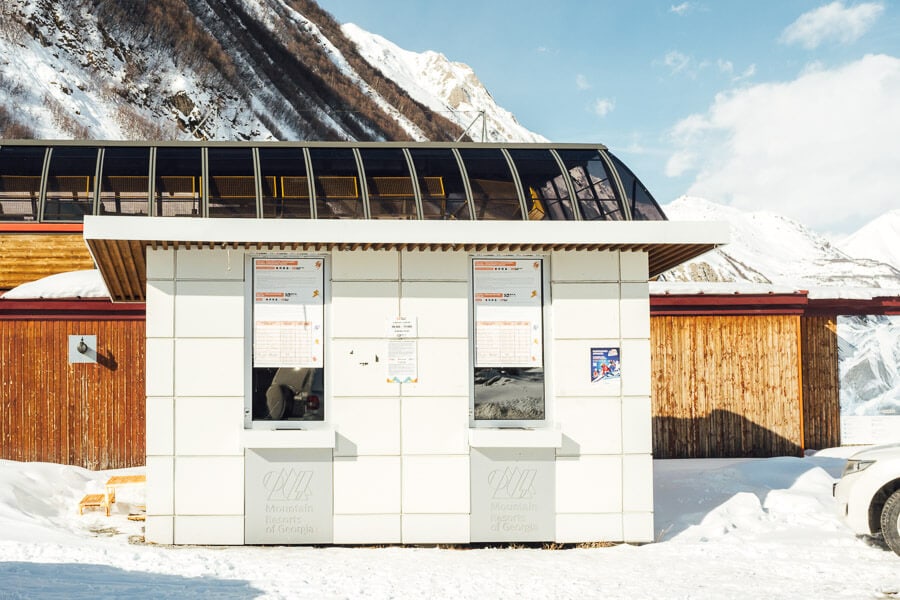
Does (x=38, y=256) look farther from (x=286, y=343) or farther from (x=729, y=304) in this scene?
(x=729, y=304)

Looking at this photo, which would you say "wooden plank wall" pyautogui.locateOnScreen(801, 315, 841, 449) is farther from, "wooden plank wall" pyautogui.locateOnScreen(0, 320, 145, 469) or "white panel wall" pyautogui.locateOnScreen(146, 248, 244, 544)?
"wooden plank wall" pyautogui.locateOnScreen(0, 320, 145, 469)

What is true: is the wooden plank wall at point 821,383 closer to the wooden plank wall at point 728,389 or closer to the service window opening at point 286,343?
the wooden plank wall at point 728,389

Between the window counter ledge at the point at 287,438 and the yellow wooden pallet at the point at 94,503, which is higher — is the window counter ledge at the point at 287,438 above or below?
above

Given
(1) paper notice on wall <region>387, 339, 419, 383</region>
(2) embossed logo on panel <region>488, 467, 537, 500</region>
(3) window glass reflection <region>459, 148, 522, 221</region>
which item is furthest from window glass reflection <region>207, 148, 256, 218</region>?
(2) embossed logo on panel <region>488, 467, 537, 500</region>

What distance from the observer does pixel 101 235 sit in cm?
814

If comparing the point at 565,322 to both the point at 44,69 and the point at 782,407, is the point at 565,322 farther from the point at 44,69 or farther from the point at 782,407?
the point at 44,69

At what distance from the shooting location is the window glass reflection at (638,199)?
32.0ft

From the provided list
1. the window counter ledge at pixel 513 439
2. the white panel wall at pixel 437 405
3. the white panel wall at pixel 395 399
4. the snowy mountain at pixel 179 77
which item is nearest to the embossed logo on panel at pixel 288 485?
the white panel wall at pixel 395 399

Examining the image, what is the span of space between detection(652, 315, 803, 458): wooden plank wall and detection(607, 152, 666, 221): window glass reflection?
5215 mm

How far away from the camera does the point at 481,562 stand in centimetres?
805

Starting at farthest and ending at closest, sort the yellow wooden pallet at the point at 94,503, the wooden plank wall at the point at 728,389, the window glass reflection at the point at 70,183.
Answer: the wooden plank wall at the point at 728,389, the window glass reflection at the point at 70,183, the yellow wooden pallet at the point at 94,503

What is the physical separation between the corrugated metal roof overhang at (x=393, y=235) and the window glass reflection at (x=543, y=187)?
3.17 feet

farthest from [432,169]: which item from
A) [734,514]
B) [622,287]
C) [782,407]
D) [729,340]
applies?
[782,407]

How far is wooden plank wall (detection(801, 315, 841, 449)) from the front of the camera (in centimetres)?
1509
